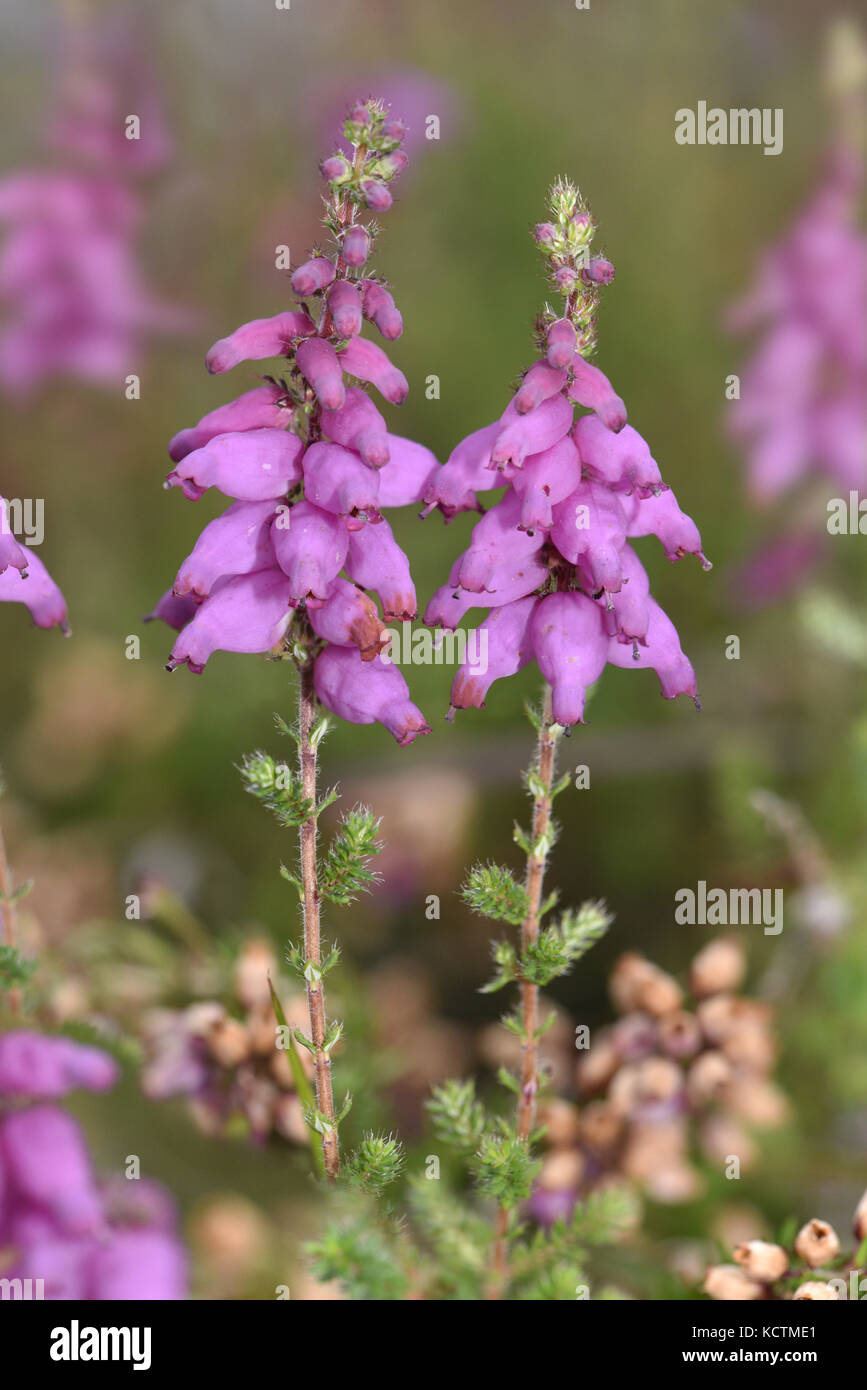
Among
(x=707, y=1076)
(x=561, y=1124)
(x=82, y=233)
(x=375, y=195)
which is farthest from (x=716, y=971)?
(x=82, y=233)

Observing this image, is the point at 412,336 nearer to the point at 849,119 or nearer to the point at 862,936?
the point at 849,119

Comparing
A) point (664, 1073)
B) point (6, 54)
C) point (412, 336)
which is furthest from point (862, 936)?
point (6, 54)

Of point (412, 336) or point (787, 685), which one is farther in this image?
point (412, 336)

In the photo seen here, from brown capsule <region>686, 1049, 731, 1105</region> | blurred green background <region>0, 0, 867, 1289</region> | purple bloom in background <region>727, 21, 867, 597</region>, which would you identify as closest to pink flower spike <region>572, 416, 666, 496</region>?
brown capsule <region>686, 1049, 731, 1105</region>

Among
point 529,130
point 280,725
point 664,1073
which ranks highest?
point 529,130

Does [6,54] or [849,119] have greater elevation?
[6,54]

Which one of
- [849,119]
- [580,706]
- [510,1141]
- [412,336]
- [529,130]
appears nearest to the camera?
[580,706]

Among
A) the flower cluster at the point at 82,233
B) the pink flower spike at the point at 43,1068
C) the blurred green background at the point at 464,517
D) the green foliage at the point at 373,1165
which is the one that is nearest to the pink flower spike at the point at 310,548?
the green foliage at the point at 373,1165
